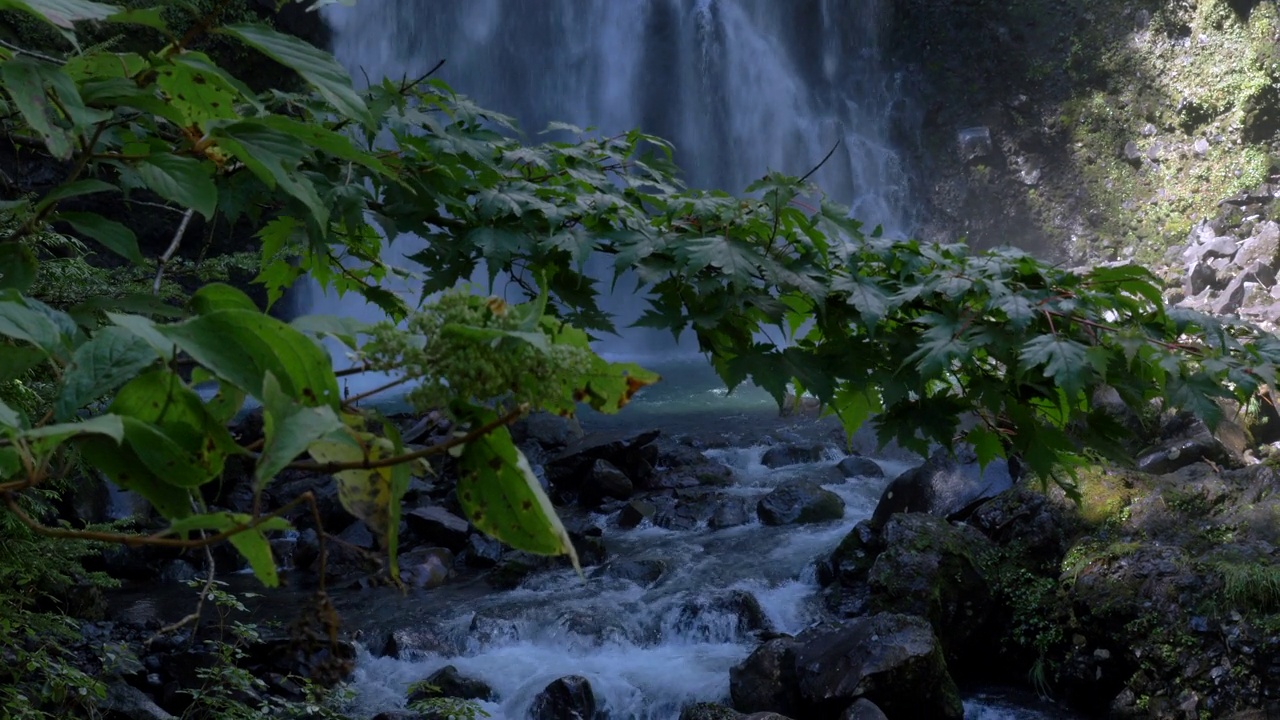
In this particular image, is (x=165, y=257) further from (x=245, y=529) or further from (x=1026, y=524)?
(x=1026, y=524)

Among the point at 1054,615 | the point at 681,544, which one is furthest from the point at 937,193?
the point at 1054,615

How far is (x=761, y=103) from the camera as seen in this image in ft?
74.4

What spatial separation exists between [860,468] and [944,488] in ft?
7.00

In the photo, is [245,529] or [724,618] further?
[724,618]

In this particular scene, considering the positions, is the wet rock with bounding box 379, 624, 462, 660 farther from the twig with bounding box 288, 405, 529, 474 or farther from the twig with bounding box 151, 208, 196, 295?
the twig with bounding box 288, 405, 529, 474

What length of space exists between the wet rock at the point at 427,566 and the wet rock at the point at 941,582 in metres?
3.55

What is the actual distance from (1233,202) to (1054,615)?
15303mm

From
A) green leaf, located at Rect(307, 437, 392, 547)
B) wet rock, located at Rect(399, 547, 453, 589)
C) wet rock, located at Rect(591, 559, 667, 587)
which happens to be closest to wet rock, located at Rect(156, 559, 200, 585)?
wet rock, located at Rect(399, 547, 453, 589)

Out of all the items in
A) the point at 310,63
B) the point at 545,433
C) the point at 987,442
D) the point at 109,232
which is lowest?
the point at 545,433

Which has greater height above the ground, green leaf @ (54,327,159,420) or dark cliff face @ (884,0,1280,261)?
dark cliff face @ (884,0,1280,261)

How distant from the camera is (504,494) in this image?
24.3 inches

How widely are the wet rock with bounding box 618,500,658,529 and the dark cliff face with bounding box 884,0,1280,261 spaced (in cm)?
1371

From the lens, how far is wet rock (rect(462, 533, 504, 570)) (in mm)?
8297

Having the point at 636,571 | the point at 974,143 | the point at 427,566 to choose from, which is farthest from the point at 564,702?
the point at 974,143
